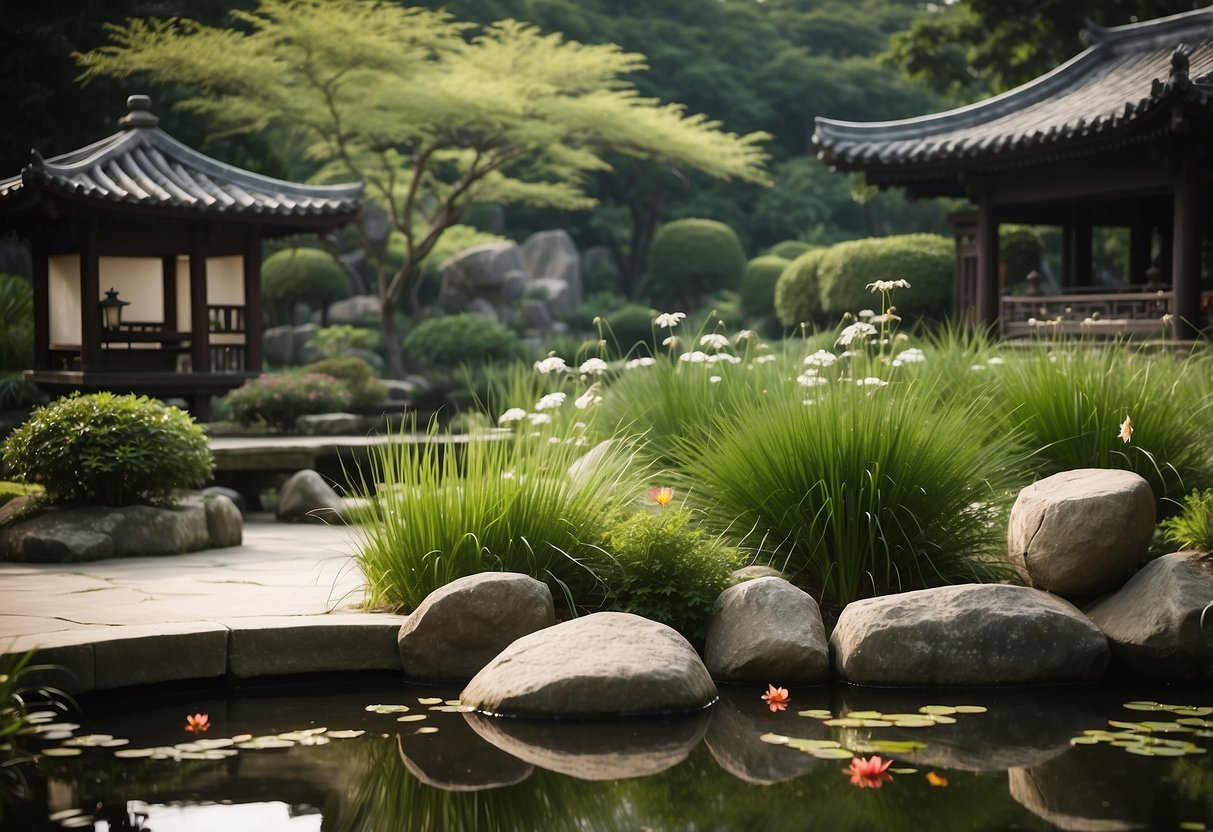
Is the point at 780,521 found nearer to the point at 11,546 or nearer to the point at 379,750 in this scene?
the point at 379,750

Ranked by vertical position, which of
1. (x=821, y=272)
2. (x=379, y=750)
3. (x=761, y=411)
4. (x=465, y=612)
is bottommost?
(x=379, y=750)

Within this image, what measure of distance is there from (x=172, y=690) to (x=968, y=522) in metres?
3.46

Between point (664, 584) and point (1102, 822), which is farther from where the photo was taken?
point (664, 584)

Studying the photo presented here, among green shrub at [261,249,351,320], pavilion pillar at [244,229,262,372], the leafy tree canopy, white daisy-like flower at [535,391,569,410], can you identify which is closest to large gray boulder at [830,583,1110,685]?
white daisy-like flower at [535,391,569,410]

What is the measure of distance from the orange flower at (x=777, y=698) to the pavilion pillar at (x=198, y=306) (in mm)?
8691

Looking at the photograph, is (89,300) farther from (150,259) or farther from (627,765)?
(627,765)

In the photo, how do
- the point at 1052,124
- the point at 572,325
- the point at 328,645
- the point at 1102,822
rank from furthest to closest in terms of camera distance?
the point at 572,325, the point at 1052,124, the point at 328,645, the point at 1102,822

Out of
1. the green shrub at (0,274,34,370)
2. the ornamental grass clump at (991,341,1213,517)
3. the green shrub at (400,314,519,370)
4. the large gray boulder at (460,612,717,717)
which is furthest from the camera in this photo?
the green shrub at (400,314,519,370)

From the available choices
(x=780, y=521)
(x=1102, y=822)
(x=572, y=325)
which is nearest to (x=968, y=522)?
(x=780, y=521)

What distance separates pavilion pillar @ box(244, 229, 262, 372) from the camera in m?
12.4

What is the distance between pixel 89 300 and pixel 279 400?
2728 millimetres

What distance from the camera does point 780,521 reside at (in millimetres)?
5578

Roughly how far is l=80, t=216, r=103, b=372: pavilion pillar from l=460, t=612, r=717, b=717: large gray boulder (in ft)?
25.9

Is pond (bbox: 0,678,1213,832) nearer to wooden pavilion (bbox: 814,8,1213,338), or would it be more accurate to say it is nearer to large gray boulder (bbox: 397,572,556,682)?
large gray boulder (bbox: 397,572,556,682)
